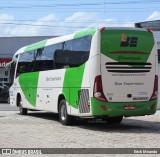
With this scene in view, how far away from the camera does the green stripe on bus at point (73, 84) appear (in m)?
15.4

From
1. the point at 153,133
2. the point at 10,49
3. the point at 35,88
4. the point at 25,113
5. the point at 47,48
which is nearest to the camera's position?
the point at 153,133

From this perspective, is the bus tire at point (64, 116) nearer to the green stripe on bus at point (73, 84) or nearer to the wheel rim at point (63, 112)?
the wheel rim at point (63, 112)

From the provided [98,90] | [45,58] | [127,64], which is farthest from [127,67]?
[45,58]

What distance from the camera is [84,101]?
49.5 feet

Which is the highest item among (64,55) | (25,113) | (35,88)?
(64,55)

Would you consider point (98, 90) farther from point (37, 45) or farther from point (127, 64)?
point (37, 45)

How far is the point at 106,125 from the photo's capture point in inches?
661

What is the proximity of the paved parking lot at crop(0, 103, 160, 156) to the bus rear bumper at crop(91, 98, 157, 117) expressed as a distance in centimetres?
57

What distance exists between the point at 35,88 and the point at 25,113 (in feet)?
9.06

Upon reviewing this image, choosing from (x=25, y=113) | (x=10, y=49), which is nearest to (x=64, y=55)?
(x=25, y=113)

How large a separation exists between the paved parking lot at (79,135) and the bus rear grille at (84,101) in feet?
2.21

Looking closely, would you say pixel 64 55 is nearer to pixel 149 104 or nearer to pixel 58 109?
pixel 58 109

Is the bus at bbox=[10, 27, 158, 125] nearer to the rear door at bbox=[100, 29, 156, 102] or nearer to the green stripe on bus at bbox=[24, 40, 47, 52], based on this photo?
the rear door at bbox=[100, 29, 156, 102]

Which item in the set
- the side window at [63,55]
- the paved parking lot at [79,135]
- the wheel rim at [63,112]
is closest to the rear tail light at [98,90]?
the paved parking lot at [79,135]
